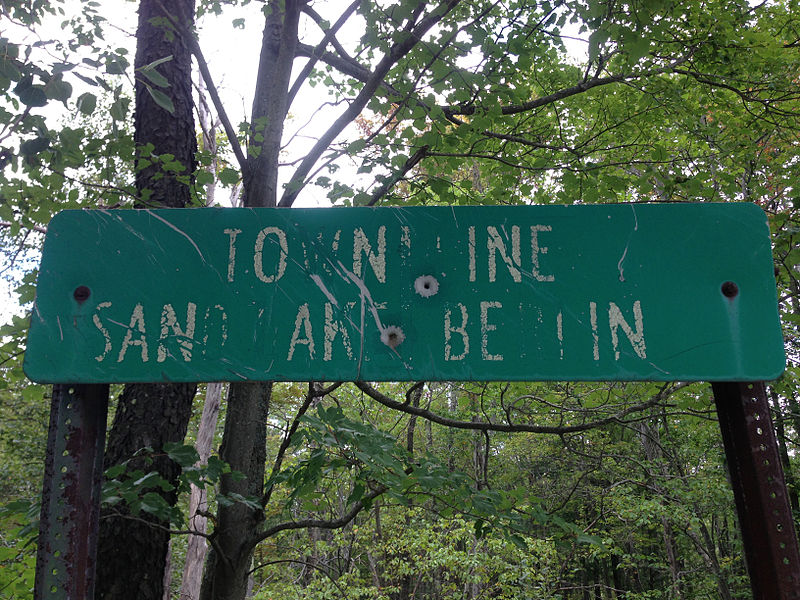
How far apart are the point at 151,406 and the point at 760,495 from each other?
2.60 metres

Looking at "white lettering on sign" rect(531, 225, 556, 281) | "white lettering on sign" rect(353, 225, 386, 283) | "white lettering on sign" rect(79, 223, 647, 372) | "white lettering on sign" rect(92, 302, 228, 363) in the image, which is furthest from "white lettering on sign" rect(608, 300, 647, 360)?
"white lettering on sign" rect(92, 302, 228, 363)

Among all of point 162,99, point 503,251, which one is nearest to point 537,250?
point 503,251

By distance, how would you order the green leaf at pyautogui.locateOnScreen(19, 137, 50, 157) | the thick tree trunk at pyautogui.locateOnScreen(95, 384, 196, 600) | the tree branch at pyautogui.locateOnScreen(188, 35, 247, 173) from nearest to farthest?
the green leaf at pyautogui.locateOnScreen(19, 137, 50, 157)
the thick tree trunk at pyautogui.locateOnScreen(95, 384, 196, 600)
the tree branch at pyautogui.locateOnScreen(188, 35, 247, 173)

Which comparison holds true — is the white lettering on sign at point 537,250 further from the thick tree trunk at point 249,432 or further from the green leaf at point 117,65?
the thick tree trunk at point 249,432

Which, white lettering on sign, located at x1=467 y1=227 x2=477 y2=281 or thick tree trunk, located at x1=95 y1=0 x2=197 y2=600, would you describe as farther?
thick tree trunk, located at x1=95 y1=0 x2=197 y2=600

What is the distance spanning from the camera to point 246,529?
2865mm

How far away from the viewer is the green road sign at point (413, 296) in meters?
1.05

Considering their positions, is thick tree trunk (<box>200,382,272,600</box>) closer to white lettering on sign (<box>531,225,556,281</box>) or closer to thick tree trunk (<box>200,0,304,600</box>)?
thick tree trunk (<box>200,0,304,600</box>)

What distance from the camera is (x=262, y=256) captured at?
3.83 feet

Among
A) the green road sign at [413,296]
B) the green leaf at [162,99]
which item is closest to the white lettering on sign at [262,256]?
the green road sign at [413,296]

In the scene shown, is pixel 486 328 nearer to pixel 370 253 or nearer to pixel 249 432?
pixel 370 253

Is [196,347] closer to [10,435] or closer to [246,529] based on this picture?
[246,529]

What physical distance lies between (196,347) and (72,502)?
1.19 feet

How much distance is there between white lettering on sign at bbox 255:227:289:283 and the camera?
115 centimetres
